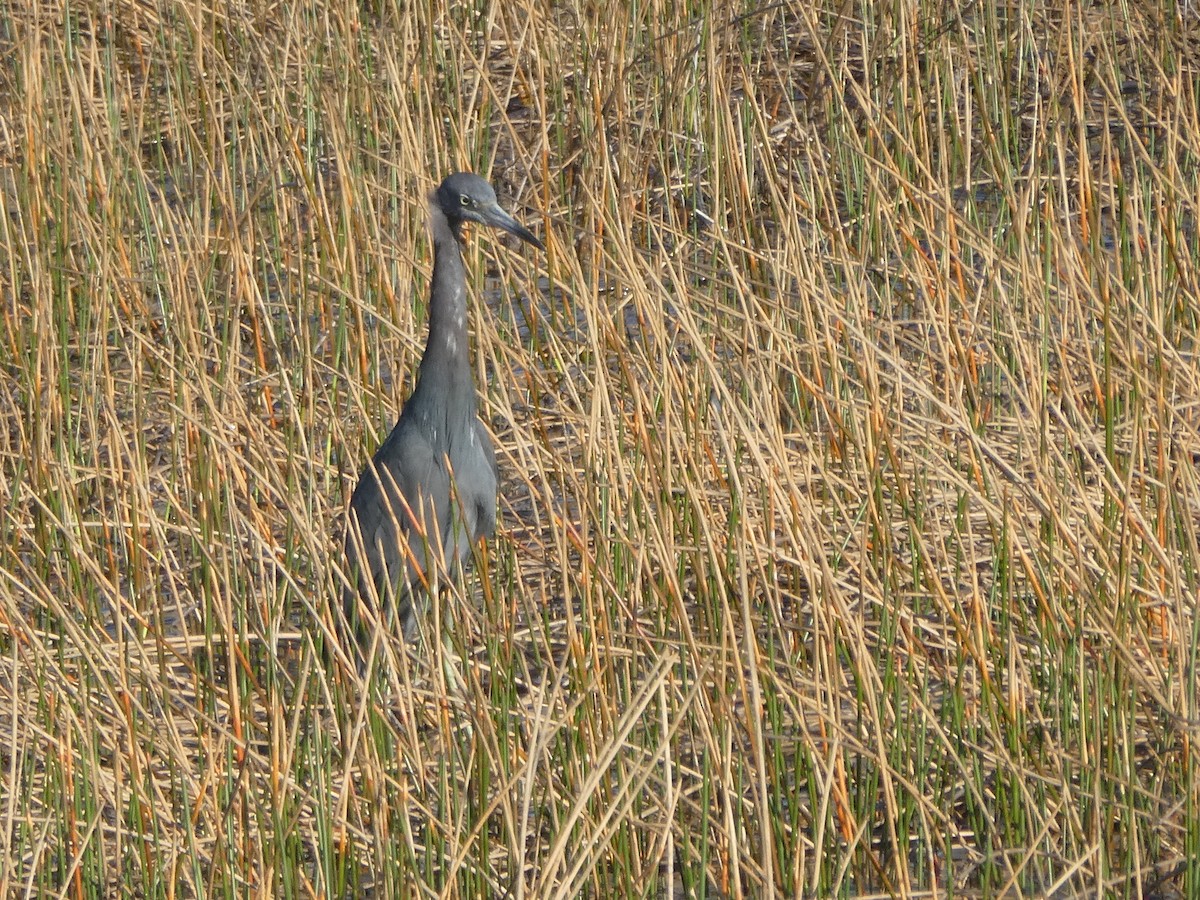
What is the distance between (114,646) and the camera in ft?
10.2

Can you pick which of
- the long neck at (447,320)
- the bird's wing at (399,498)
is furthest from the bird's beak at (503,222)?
the bird's wing at (399,498)

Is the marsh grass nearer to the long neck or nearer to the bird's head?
the long neck

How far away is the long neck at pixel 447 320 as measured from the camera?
335 cm

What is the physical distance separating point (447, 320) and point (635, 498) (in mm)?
711

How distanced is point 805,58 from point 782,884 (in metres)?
3.78

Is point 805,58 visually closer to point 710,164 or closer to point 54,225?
point 710,164

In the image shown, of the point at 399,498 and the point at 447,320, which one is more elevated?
the point at 447,320

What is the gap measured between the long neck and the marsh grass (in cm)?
8

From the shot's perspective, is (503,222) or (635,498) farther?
(503,222)

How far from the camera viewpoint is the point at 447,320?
3.36m

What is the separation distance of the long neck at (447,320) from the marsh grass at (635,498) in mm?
76

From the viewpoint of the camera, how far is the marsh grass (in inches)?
86.5

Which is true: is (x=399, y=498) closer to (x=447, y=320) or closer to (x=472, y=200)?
(x=447, y=320)

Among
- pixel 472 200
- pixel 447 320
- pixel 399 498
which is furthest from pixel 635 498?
pixel 472 200
